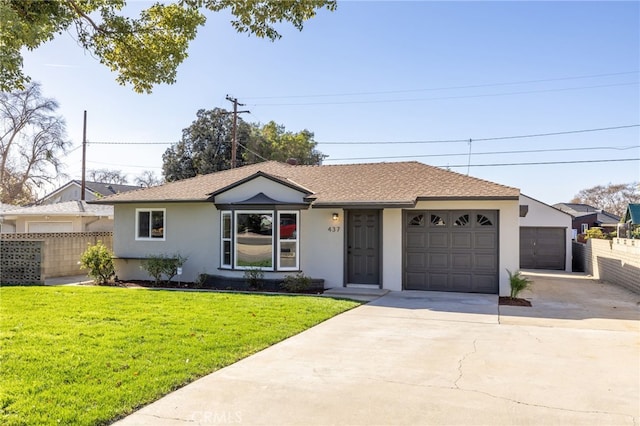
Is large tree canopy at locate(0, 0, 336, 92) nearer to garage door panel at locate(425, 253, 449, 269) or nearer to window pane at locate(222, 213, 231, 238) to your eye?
window pane at locate(222, 213, 231, 238)

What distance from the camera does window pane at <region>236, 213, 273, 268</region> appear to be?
511 inches

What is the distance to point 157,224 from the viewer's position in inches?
579

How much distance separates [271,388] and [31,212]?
20655mm

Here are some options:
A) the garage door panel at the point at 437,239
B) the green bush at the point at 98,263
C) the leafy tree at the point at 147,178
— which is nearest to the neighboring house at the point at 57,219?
the green bush at the point at 98,263

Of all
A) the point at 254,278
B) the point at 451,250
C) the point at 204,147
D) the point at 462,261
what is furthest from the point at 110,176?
the point at 462,261

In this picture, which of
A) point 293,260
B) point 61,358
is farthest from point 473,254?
point 61,358

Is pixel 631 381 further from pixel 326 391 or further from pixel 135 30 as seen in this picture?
pixel 135 30

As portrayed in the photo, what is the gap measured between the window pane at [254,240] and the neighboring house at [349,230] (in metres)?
0.03

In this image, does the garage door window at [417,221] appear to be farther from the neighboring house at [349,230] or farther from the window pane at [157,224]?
the window pane at [157,224]

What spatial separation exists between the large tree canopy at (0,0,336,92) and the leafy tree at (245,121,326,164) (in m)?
26.9

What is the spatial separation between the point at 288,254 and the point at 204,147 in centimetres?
2241

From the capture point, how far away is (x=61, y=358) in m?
5.33

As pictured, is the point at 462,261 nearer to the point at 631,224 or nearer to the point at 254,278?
the point at 254,278

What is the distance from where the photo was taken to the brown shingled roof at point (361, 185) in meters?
12.0
